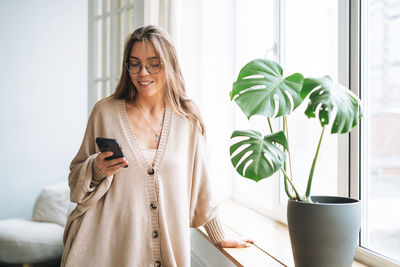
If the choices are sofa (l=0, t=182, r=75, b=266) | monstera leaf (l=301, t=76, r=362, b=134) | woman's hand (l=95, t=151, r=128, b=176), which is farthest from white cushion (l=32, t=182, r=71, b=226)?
monstera leaf (l=301, t=76, r=362, b=134)

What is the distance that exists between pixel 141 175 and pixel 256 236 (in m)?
0.63

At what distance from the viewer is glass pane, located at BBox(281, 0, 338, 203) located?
1618 mm

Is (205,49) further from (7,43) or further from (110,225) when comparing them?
(7,43)

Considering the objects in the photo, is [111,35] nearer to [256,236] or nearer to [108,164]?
[108,164]

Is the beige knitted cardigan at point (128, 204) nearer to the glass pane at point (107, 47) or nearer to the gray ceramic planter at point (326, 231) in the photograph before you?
the gray ceramic planter at point (326, 231)

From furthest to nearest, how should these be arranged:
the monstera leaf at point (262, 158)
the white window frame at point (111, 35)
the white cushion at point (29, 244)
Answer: the white cushion at point (29, 244) < the white window frame at point (111, 35) < the monstera leaf at point (262, 158)

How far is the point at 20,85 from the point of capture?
12.2 feet

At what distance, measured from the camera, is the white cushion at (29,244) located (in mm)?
2695

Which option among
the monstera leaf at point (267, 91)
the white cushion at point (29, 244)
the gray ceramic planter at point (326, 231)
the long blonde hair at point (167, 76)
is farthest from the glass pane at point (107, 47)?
the gray ceramic planter at point (326, 231)

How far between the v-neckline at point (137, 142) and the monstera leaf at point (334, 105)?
0.67 m

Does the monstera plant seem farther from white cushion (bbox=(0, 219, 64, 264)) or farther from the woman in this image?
white cushion (bbox=(0, 219, 64, 264))

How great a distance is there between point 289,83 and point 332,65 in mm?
643

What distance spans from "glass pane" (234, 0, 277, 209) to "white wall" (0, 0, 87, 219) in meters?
2.27

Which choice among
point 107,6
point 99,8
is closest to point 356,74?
point 107,6
